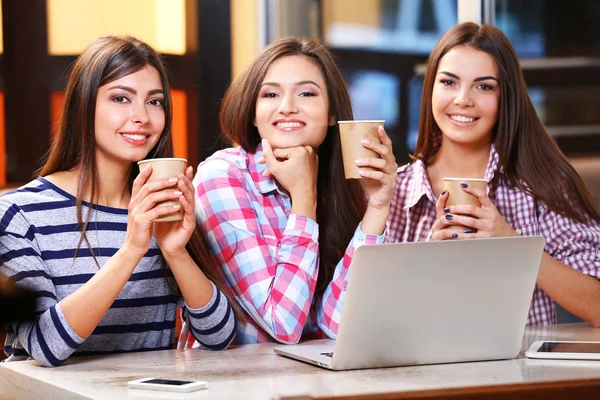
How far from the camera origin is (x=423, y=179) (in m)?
2.30

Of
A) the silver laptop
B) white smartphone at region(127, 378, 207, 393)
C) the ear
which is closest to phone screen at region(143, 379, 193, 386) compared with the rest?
white smartphone at region(127, 378, 207, 393)

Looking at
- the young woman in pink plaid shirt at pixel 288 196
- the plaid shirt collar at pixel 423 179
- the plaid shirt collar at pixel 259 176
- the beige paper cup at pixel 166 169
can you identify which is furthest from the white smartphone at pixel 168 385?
the plaid shirt collar at pixel 423 179

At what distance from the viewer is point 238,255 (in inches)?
71.1

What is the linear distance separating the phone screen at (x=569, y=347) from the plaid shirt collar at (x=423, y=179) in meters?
0.70

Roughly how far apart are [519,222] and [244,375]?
1.11m

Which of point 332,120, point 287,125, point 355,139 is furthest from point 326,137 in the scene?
point 355,139

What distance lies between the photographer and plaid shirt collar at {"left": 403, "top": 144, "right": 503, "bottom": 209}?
7.41ft

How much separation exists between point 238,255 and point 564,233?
0.89 m

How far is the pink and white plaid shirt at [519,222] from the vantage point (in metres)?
2.12

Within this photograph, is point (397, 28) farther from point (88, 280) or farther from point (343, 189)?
point (88, 280)

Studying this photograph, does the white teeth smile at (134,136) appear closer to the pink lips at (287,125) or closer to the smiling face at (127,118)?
the smiling face at (127,118)

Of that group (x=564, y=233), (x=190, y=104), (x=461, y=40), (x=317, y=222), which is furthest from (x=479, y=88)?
(x=190, y=104)

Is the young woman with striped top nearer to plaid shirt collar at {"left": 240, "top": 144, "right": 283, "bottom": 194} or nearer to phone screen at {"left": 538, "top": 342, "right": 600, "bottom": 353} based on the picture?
plaid shirt collar at {"left": 240, "top": 144, "right": 283, "bottom": 194}

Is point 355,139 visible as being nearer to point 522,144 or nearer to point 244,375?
point 244,375
